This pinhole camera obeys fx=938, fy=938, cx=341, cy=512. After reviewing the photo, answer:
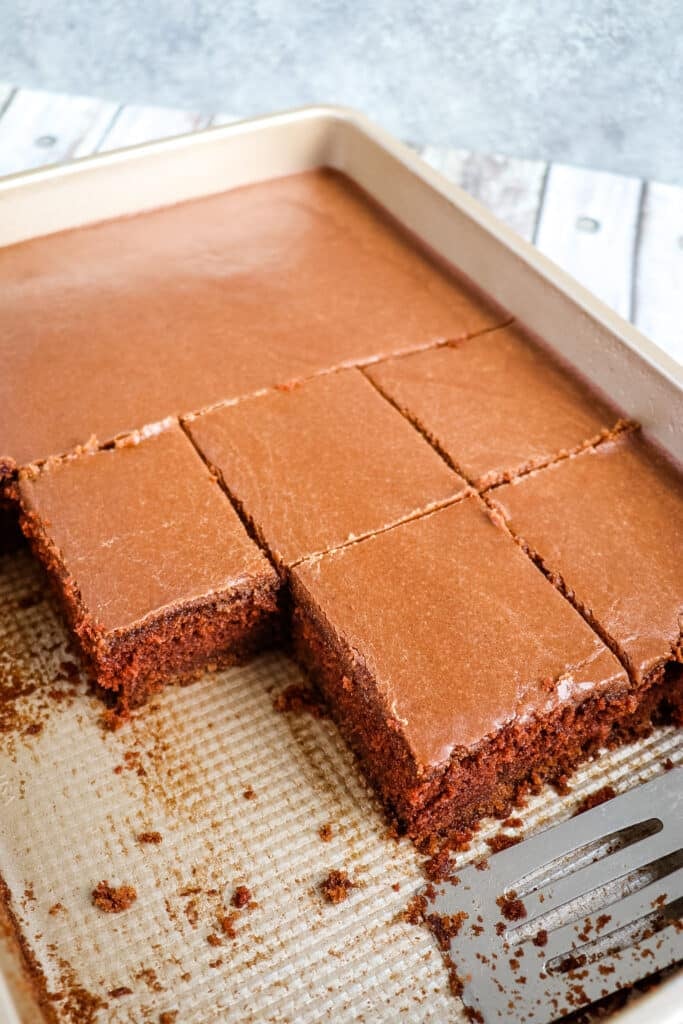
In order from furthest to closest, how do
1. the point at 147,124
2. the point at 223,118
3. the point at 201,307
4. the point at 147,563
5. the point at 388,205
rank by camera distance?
1. the point at 223,118
2. the point at 147,124
3. the point at 388,205
4. the point at 201,307
5. the point at 147,563

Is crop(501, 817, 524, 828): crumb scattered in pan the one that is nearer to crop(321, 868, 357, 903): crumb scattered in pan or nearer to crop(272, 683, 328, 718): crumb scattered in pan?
crop(321, 868, 357, 903): crumb scattered in pan

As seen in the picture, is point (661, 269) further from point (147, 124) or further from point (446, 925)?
point (446, 925)

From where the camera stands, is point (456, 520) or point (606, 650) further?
point (456, 520)

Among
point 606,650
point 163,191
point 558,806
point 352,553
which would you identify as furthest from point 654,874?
point 163,191

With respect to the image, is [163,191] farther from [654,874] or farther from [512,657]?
[654,874]

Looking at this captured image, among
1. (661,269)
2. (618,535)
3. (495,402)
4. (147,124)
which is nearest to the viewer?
(618,535)

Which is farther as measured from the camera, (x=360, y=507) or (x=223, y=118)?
(x=223, y=118)

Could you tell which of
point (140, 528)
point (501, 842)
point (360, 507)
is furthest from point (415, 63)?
point (501, 842)
